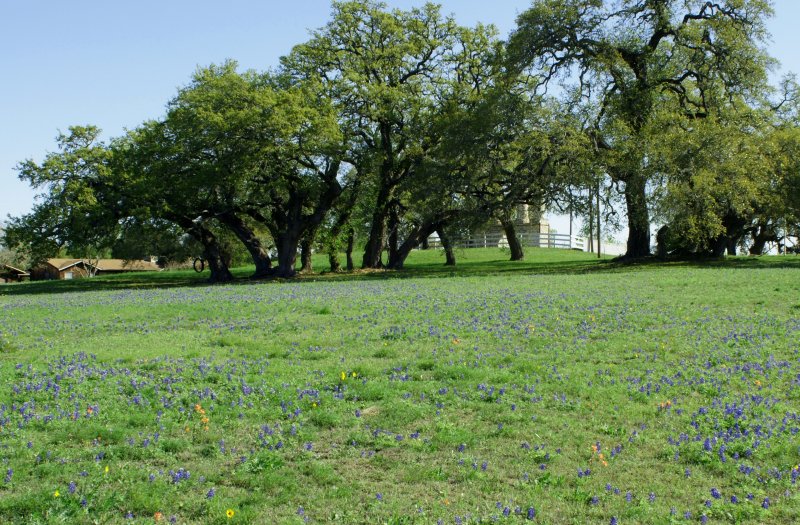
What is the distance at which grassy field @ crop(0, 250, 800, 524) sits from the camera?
5.74 m

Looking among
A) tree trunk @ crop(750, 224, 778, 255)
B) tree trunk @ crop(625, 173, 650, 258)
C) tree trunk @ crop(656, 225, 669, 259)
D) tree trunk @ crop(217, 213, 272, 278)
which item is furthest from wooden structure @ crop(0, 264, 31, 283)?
tree trunk @ crop(750, 224, 778, 255)

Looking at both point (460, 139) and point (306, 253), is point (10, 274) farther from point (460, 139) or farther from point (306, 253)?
point (460, 139)

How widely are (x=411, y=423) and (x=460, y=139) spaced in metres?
30.7

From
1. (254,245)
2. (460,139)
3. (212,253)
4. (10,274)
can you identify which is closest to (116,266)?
(10,274)

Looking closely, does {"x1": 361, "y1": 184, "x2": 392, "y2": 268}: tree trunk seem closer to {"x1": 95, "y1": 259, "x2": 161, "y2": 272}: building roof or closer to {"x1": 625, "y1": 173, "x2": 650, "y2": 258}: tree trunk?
{"x1": 625, "y1": 173, "x2": 650, "y2": 258}: tree trunk

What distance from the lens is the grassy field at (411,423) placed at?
5738 mm

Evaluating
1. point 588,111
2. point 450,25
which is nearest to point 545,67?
point 588,111

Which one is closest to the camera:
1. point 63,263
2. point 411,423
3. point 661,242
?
point 411,423

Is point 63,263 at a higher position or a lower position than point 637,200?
lower

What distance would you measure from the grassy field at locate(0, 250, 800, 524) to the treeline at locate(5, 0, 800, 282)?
75.7 feet

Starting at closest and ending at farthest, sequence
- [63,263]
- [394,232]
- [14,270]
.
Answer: [394,232]
[14,270]
[63,263]

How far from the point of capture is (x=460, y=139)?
37031 millimetres

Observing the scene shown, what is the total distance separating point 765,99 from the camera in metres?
41.5

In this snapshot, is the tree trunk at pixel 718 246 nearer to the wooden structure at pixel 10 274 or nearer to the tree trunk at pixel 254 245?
the tree trunk at pixel 254 245
